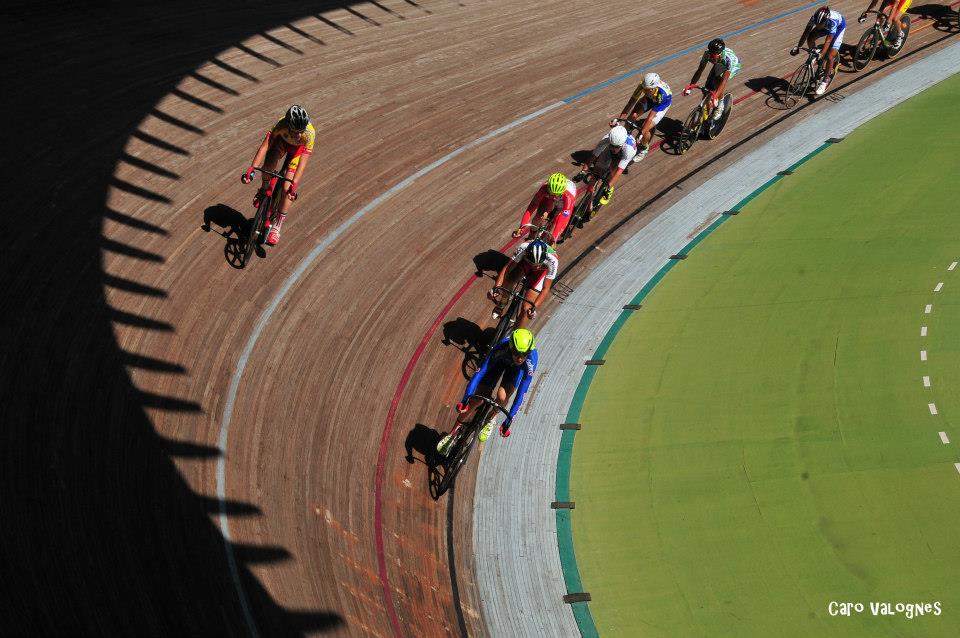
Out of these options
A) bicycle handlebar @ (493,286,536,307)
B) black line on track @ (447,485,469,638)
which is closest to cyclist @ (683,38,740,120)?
bicycle handlebar @ (493,286,536,307)

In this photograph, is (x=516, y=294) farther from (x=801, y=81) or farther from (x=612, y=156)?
(x=801, y=81)

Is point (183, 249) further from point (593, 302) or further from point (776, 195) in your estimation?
point (776, 195)

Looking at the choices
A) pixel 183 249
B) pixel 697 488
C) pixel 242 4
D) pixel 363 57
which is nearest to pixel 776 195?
pixel 697 488

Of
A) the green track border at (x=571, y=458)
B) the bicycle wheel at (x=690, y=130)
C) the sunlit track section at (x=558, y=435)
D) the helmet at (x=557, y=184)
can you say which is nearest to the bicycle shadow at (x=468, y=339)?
the sunlit track section at (x=558, y=435)

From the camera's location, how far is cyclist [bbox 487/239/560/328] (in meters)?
9.67

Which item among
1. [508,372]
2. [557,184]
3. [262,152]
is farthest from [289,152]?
[508,372]

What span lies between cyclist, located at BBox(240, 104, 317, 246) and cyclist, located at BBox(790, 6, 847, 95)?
9.88 meters

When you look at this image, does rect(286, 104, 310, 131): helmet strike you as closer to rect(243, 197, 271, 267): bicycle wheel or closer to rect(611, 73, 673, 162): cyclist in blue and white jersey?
rect(243, 197, 271, 267): bicycle wheel

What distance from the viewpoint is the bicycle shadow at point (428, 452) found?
927cm

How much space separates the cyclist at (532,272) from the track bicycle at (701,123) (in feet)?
20.5

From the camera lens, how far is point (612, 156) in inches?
491

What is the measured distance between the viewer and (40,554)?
7.23 m

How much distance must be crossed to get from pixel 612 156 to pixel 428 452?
553 cm

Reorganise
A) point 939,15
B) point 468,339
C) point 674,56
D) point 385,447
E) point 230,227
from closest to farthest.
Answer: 1. point 385,447
2. point 468,339
3. point 230,227
4. point 674,56
5. point 939,15
